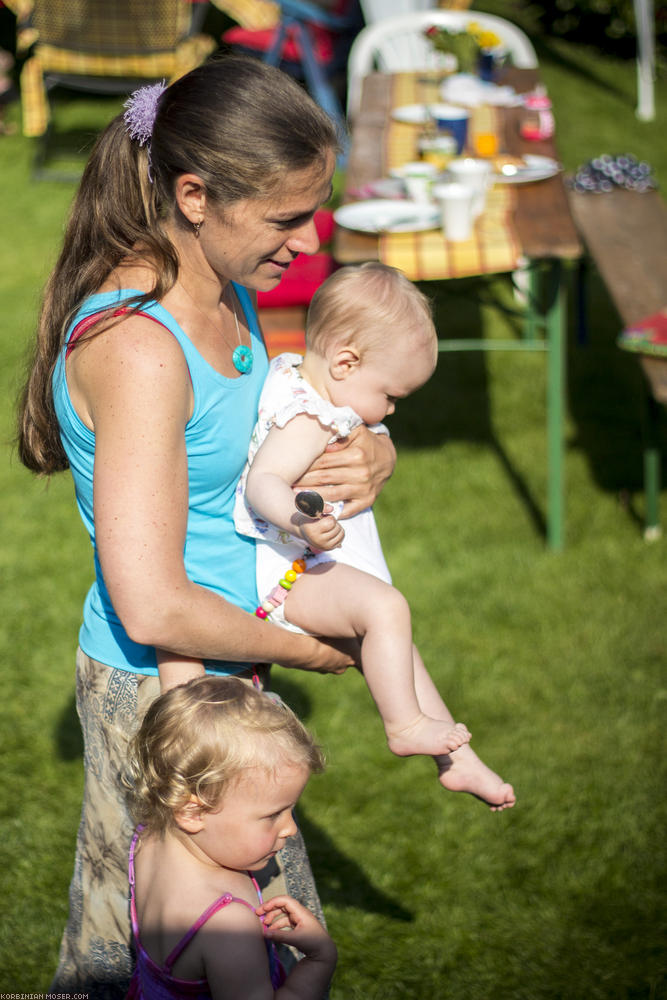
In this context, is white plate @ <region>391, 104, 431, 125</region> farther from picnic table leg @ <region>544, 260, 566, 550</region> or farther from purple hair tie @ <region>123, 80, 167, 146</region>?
purple hair tie @ <region>123, 80, 167, 146</region>

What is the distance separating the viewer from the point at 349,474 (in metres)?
2.05

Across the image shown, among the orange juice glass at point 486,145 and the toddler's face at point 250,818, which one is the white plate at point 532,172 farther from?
the toddler's face at point 250,818

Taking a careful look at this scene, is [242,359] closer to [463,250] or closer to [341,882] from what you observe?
[341,882]

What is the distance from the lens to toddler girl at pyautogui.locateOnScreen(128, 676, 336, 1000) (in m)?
1.56

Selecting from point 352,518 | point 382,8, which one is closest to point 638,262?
point 352,518

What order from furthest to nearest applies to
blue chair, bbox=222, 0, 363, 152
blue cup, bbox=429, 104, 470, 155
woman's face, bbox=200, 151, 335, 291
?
blue chair, bbox=222, 0, 363, 152 < blue cup, bbox=429, 104, 470, 155 < woman's face, bbox=200, 151, 335, 291

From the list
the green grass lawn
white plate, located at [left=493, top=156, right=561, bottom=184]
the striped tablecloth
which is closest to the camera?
the green grass lawn

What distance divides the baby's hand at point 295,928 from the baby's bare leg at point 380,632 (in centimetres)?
38

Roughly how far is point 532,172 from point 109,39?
499cm

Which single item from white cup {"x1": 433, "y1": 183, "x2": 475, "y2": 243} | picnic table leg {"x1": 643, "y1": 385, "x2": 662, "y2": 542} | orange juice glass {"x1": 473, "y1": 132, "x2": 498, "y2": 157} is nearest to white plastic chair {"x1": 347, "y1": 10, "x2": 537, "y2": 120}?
orange juice glass {"x1": 473, "y1": 132, "x2": 498, "y2": 157}

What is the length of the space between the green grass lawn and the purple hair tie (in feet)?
1.48

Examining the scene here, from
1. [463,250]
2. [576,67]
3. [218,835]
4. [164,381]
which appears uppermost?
[164,381]

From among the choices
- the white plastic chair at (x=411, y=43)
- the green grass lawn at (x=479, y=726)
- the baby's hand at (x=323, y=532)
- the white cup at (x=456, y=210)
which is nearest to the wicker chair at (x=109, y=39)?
the white plastic chair at (x=411, y=43)

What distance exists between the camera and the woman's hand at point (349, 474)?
204cm
